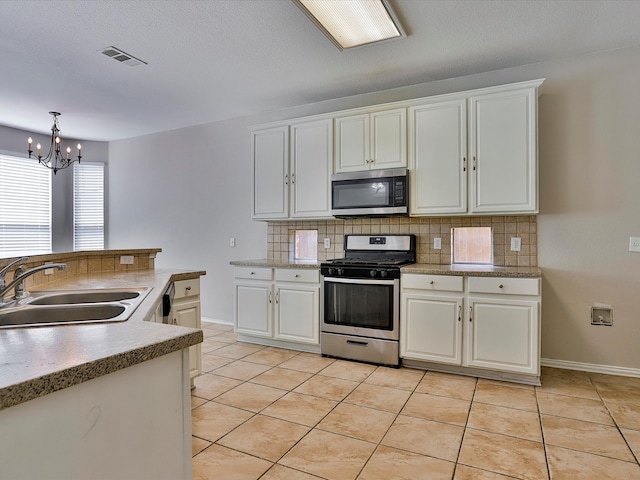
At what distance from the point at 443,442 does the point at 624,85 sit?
118 inches

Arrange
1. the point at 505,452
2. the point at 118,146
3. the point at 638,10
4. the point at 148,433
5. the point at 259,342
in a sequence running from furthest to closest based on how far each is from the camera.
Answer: the point at 118,146 → the point at 259,342 → the point at 638,10 → the point at 505,452 → the point at 148,433

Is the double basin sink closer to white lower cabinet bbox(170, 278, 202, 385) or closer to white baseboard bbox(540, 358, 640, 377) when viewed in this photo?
white lower cabinet bbox(170, 278, 202, 385)

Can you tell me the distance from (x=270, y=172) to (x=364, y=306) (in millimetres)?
1705

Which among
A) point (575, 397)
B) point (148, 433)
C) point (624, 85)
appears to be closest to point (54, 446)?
point (148, 433)

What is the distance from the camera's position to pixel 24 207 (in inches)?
204

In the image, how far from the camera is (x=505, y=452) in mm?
1982

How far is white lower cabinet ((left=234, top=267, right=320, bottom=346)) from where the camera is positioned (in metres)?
3.63

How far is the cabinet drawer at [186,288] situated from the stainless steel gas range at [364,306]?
3.85 feet

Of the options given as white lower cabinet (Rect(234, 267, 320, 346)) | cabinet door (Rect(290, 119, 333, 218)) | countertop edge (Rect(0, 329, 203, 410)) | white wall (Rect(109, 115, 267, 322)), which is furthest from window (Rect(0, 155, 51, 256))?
countertop edge (Rect(0, 329, 203, 410))

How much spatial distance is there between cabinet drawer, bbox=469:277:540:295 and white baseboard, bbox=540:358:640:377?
34.0 inches

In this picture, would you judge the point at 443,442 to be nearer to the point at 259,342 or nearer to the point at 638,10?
the point at 259,342

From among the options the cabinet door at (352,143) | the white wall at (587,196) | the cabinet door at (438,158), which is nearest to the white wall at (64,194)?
the cabinet door at (352,143)

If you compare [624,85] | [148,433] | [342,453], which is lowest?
[342,453]

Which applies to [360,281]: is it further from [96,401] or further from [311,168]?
[96,401]
